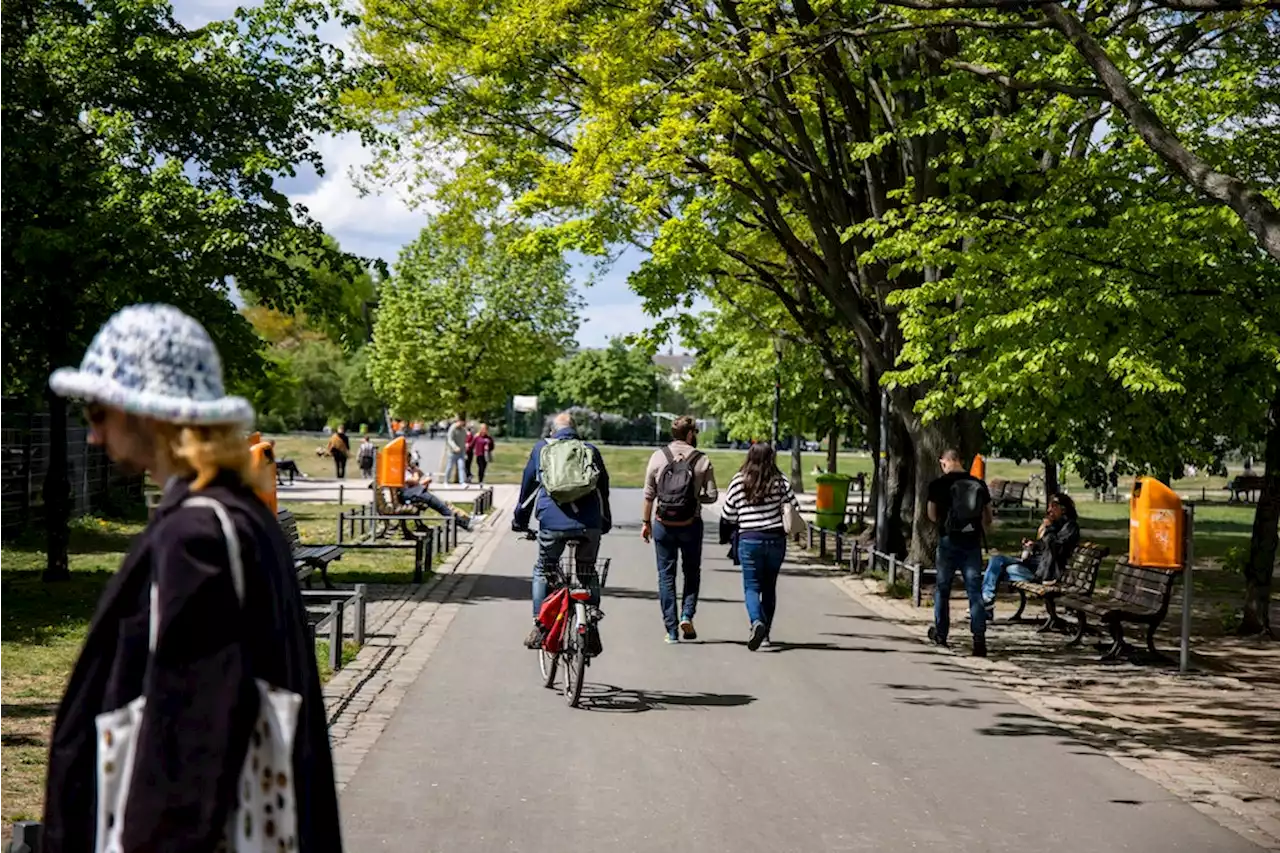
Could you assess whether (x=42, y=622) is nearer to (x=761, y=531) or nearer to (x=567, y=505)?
(x=567, y=505)

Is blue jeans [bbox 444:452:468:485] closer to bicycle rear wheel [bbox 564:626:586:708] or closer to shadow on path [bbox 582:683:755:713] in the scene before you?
shadow on path [bbox 582:683:755:713]

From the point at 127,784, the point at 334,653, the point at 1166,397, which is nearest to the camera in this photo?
the point at 127,784

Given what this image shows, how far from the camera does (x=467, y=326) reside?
67312mm

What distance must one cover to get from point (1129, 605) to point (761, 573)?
3.23 metres

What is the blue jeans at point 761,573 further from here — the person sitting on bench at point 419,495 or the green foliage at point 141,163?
the person sitting on bench at point 419,495

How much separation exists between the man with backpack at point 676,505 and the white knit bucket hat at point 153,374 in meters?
10.2

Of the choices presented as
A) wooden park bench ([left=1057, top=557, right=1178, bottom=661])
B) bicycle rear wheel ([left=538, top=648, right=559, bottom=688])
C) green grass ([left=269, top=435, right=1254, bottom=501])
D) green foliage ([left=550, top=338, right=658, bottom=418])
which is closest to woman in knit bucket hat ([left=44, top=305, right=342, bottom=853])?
bicycle rear wheel ([left=538, top=648, right=559, bottom=688])

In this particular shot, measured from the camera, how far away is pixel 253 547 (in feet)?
9.96

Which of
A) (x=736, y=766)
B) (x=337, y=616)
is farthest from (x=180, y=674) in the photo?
(x=337, y=616)

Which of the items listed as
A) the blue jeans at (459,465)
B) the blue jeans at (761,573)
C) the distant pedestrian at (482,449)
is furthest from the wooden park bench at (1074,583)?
the blue jeans at (459,465)

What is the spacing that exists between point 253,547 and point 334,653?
29.0 feet

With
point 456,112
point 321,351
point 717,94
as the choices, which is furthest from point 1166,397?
point 321,351

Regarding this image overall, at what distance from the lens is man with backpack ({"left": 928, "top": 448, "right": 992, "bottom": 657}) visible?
13.7 metres

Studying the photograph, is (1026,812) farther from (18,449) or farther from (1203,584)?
(18,449)
